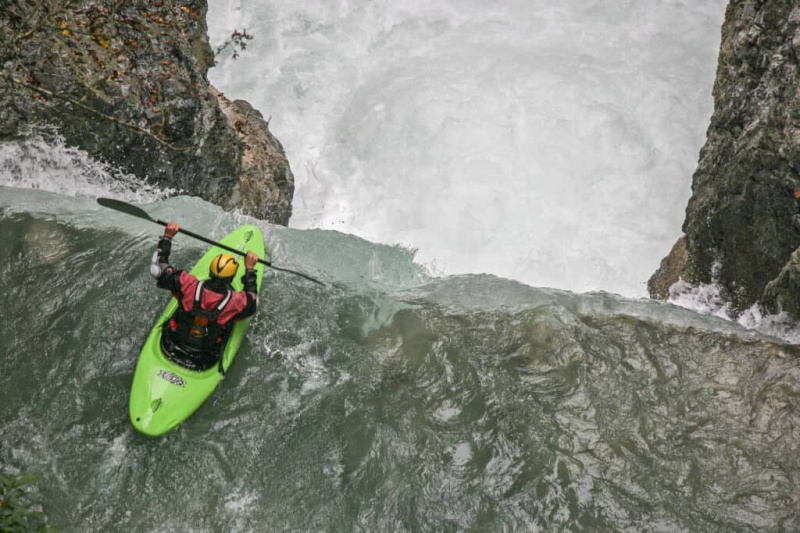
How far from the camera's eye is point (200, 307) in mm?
5070

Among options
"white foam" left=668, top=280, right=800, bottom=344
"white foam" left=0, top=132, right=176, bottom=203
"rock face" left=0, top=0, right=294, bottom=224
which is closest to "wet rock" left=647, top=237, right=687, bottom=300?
"white foam" left=668, top=280, right=800, bottom=344

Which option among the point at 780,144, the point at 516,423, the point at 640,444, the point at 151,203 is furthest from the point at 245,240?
the point at 780,144

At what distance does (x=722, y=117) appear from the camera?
738cm

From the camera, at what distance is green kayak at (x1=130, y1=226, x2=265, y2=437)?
201 inches

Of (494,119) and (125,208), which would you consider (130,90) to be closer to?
(125,208)

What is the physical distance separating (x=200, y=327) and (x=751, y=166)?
5.61m

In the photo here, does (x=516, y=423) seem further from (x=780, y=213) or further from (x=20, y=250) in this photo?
(x=20, y=250)

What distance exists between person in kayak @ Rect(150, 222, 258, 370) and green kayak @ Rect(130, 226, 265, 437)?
9 centimetres

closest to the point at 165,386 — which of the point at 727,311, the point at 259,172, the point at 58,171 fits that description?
the point at 58,171

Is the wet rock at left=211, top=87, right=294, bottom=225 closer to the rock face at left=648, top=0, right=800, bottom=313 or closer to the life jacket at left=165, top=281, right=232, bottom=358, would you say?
the life jacket at left=165, top=281, right=232, bottom=358

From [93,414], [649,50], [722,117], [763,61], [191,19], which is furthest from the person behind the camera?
[649,50]

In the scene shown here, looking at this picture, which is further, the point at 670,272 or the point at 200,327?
the point at 670,272

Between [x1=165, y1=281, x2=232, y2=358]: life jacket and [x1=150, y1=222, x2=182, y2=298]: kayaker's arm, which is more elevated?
[x1=150, y1=222, x2=182, y2=298]: kayaker's arm

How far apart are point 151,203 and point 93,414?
10.3ft
